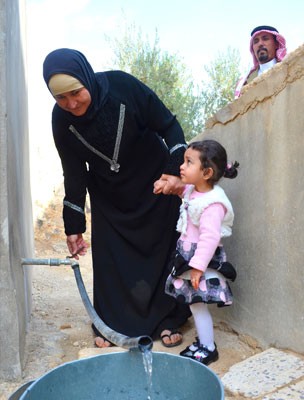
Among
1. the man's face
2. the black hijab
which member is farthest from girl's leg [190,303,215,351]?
the man's face

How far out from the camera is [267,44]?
4152 millimetres

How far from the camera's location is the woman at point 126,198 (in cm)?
270

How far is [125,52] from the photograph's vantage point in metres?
11.9

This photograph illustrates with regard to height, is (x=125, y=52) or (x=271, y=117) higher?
(x=125, y=52)

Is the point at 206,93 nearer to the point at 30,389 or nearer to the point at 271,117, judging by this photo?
the point at 271,117

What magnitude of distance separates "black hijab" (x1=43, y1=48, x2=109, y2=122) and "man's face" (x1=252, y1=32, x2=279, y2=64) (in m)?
2.01

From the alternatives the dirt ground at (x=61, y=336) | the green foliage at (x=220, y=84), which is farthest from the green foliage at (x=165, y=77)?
the dirt ground at (x=61, y=336)

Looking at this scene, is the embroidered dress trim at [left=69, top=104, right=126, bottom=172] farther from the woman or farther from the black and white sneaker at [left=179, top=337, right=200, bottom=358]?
the black and white sneaker at [left=179, top=337, right=200, bottom=358]

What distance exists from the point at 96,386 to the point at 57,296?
262 centimetres

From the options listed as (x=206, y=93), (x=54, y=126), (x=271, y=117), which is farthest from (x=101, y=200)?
(x=206, y=93)

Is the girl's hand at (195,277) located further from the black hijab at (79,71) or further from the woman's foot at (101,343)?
the black hijab at (79,71)

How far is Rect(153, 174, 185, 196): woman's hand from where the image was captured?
2566mm

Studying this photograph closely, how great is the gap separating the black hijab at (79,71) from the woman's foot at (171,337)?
3.94ft

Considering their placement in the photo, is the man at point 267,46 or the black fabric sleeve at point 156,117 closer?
the black fabric sleeve at point 156,117
